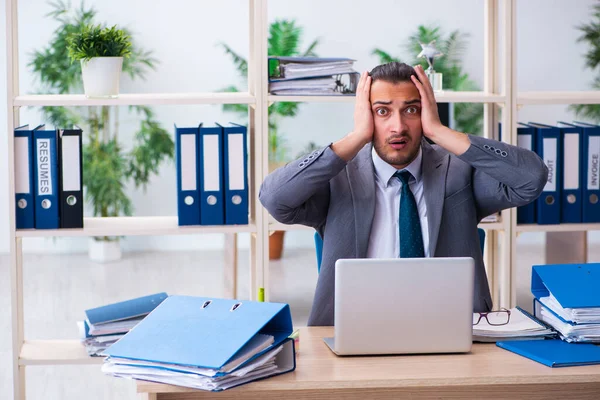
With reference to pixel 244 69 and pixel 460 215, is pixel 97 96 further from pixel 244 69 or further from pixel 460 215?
pixel 244 69

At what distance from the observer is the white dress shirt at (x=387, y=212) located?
2453 millimetres

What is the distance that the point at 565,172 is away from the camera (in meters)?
3.33

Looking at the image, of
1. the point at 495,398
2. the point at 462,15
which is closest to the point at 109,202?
the point at 462,15

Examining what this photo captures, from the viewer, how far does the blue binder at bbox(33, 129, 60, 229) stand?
3105 mm

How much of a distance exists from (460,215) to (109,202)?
4.43 meters

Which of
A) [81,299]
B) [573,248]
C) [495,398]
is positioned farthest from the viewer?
[81,299]

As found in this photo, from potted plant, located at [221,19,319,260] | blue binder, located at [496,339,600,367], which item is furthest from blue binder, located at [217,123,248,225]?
potted plant, located at [221,19,319,260]

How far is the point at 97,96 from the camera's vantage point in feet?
10.5

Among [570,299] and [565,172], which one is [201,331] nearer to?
[570,299]

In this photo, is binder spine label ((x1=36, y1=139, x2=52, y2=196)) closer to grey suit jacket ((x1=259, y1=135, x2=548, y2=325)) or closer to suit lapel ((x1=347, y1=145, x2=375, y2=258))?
grey suit jacket ((x1=259, y1=135, x2=548, y2=325))

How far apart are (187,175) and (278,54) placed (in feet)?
12.1

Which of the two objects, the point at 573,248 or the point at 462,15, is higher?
the point at 462,15

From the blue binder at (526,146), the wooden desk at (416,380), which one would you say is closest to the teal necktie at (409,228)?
the wooden desk at (416,380)

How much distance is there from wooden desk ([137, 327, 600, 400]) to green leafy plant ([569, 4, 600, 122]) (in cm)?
560
